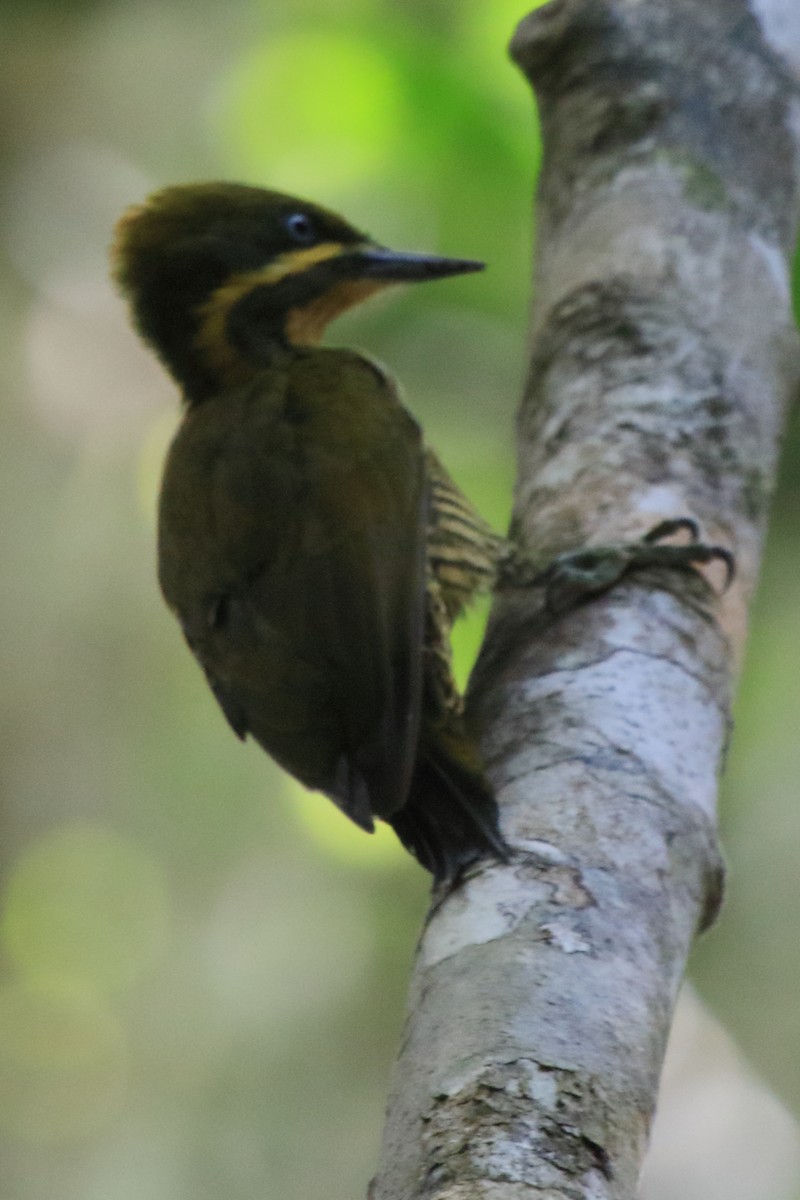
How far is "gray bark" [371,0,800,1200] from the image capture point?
1416mm

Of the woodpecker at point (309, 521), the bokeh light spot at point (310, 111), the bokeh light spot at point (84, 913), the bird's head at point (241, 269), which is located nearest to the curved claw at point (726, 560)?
the woodpecker at point (309, 521)

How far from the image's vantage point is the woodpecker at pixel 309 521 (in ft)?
7.21

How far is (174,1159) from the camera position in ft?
15.5

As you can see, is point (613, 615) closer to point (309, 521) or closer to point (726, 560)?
point (726, 560)

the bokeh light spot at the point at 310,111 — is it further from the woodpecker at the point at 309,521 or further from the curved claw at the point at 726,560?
the curved claw at the point at 726,560

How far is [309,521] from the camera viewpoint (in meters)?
2.35

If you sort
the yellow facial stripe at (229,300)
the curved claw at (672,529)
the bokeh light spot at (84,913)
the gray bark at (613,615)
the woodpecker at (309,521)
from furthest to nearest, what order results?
the bokeh light spot at (84,913), the yellow facial stripe at (229,300), the curved claw at (672,529), the woodpecker at (309,521), the gray bark at (613,615)

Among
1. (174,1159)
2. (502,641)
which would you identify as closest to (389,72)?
(502,641)

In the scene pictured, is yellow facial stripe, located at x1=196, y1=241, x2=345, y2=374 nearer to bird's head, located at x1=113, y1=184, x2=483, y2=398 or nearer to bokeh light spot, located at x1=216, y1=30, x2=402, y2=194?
bird's head, located at x1=113, y1=184, x2=483, y2=398

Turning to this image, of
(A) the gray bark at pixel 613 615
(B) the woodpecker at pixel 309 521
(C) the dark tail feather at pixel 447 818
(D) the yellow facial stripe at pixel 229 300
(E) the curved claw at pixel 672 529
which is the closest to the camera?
(A) the gray bark at pixel 613 615

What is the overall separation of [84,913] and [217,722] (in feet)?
2.26

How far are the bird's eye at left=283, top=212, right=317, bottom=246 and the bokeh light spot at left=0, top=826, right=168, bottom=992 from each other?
260cm

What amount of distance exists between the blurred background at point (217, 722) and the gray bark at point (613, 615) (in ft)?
3.75

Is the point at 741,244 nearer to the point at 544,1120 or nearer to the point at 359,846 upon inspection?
the point at 544,1120
